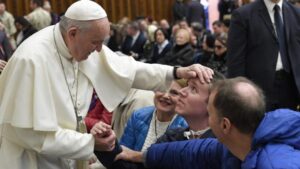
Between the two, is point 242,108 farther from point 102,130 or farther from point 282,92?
point 282,92

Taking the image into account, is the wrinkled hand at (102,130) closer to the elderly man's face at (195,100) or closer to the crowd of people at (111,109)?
the crowd of people at (111,109)

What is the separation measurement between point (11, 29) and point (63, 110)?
9961mm

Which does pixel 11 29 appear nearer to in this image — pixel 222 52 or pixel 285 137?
pixel 222 52

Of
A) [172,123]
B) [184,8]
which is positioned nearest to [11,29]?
[184,8]

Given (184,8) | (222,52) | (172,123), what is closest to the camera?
(172,123)

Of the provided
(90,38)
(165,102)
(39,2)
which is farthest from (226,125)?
(39,2)

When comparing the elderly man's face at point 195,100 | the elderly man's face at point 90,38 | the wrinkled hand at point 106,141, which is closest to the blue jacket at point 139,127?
the elderly man's face at point 195,100

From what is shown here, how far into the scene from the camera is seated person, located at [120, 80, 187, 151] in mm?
3408

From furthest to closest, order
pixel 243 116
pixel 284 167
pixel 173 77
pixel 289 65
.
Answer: pixel 289 65 → pixel 173 77 → pixel 243 116 → pixel 284 167

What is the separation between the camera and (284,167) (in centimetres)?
189

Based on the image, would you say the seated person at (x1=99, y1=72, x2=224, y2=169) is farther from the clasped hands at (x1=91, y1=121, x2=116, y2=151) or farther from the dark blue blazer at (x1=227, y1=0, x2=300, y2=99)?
the dark blue blazer at (x1=227, y1=0, x2=300, y2=99)

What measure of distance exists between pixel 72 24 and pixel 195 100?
702 mm

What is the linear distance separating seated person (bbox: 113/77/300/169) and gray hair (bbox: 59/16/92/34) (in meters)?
0.73

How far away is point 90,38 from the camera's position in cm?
266
